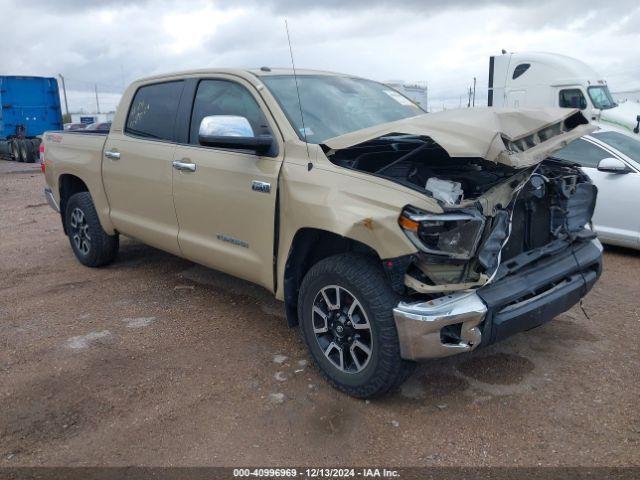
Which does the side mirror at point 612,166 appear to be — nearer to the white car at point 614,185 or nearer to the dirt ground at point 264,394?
the white car at point 614,185

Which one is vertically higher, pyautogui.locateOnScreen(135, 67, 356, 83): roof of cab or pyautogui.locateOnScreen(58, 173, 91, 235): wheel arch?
→ pyautogui.locateOnScreen(135, 67, 356, 83): roof of cab

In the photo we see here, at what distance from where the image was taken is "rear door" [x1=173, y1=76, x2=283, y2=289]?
3.85 metres

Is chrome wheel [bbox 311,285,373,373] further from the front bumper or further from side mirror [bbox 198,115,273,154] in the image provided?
side mirror [bbox 198,115,273,154]

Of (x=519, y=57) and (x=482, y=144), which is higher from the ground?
(x=519, y=57)

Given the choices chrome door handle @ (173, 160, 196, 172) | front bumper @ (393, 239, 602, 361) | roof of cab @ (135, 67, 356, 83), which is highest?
roof of cab @ (135, 67, 356, 83)

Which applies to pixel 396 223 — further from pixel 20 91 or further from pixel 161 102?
pixel 20 91

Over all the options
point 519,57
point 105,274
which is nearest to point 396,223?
point 105,274

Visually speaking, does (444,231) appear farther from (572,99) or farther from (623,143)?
(572,99)

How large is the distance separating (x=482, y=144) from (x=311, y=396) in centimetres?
175

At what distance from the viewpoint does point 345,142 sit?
3424mm

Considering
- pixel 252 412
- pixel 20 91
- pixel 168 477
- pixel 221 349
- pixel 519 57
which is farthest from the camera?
pixel 20 91

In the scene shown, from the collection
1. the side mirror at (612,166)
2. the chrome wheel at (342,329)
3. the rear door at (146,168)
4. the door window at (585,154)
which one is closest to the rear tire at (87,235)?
the rear door at (146,168)

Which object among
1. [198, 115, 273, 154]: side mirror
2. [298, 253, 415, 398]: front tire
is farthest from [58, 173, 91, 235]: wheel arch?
[298, 253, 415, 398]: front tire

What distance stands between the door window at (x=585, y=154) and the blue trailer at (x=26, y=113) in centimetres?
→ 2079
